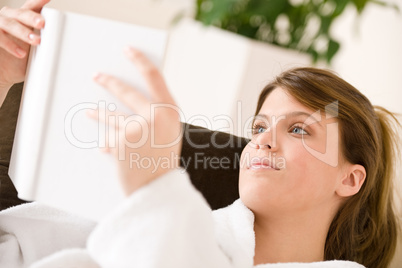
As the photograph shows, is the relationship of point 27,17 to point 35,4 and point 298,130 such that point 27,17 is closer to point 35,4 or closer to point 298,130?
point 35,4

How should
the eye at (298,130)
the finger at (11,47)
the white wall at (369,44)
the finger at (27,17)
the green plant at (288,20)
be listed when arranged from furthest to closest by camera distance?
the white wall at (369,44) < the eye at (298,130) < the finger at (11,47) < the finger at (27,17) < the green plant at (288,20)

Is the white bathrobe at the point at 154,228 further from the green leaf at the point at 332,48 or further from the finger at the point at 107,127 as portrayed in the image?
the green leaf at the point at 332,48

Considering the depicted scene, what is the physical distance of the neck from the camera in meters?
1.16

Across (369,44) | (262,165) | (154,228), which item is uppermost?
(369,44)

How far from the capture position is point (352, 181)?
1242 millimetres

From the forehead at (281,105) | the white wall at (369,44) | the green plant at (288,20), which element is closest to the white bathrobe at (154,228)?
the green plant at (288,20)

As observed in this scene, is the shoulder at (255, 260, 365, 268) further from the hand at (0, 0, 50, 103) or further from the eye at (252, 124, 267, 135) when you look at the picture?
the hand at (0, 0, 50, 103)

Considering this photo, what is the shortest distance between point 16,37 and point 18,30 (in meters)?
0.06

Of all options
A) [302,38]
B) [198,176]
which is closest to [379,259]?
[198,176]

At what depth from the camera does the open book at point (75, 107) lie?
0.72 metres

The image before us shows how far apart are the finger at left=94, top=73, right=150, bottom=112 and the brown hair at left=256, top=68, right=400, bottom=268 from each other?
0.62 meters

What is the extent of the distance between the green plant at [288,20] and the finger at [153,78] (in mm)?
118

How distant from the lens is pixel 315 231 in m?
1.20

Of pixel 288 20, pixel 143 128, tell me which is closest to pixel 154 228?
pixel 143 128
